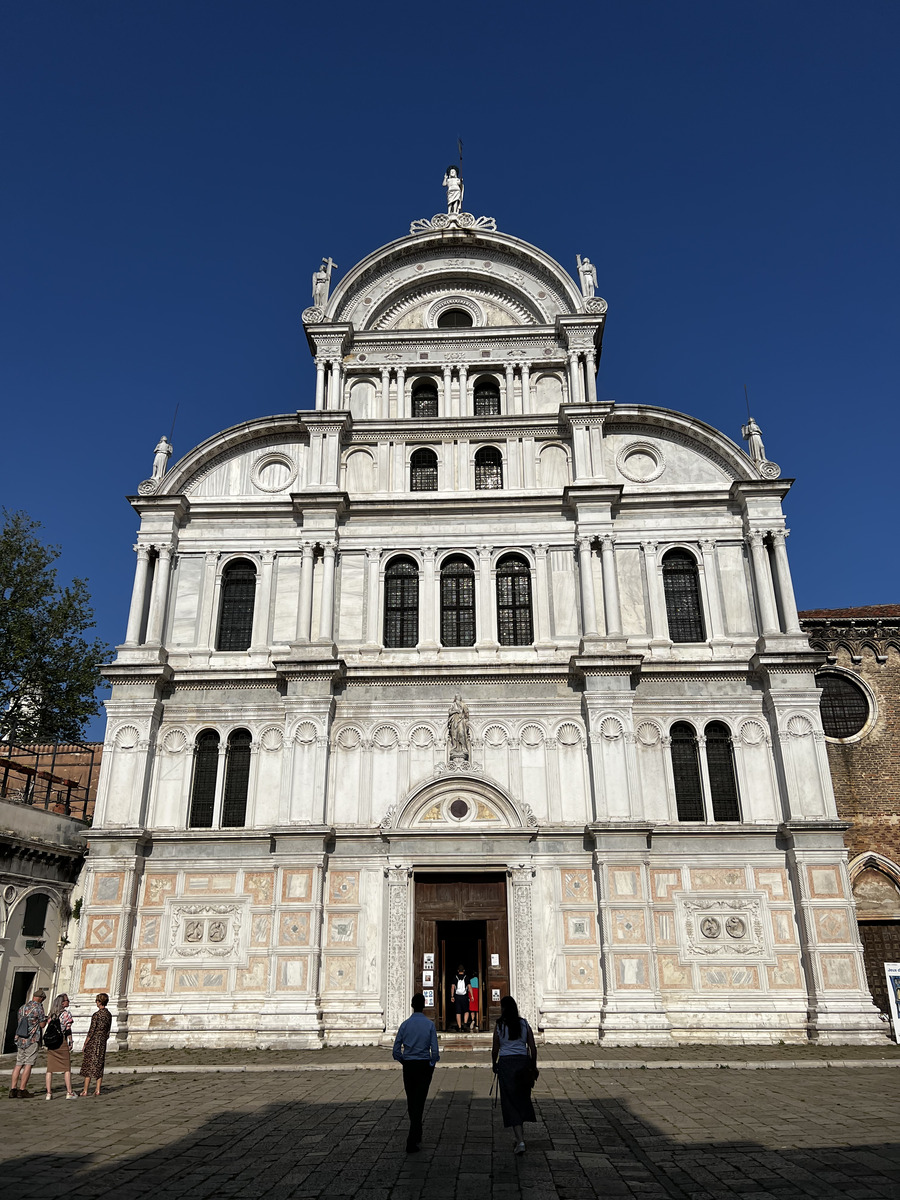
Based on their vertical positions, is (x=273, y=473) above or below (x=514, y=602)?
above

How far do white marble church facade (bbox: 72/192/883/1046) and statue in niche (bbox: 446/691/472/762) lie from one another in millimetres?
88

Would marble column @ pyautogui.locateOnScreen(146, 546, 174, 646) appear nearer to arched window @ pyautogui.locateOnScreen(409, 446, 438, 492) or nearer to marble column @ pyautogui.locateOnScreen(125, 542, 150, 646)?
marble column @ pyautogui.locateOnScreen(125, 542, 150, 646)

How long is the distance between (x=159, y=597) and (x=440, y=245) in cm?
1440

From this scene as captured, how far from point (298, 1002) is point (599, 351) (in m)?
19.9

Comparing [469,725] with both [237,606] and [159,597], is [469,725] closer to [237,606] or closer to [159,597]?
[237,606]

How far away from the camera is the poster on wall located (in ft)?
65.8

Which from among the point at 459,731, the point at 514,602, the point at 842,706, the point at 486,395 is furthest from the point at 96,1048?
the point at 842,706

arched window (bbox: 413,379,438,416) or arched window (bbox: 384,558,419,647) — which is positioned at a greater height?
arched window (bbox: 413,379,438,416)

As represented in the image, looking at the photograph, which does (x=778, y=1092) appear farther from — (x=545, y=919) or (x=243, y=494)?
(x=243, y=494)

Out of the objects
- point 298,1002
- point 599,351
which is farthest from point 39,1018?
point 599,351

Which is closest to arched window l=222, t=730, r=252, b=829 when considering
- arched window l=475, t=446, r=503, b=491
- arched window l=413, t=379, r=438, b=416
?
arched window l=475, t=446, r=503, b=491

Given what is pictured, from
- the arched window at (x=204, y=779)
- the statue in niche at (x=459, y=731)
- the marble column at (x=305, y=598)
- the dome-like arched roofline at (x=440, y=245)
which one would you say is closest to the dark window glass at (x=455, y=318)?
the dome-like arched roofline at (x=440, y=245)

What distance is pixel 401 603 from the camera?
24.9 metres

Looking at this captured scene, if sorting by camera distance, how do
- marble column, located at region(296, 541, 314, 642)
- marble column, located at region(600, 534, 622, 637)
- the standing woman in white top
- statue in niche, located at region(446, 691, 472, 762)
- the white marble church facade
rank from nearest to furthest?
the standing woman in white top → the white marble church facade → statue in niche, located at region(446, 691, 472, 762) → marble column, located at region(600, 534, 622, 637) → marble column, located at region(296, 541, 314, 642)
